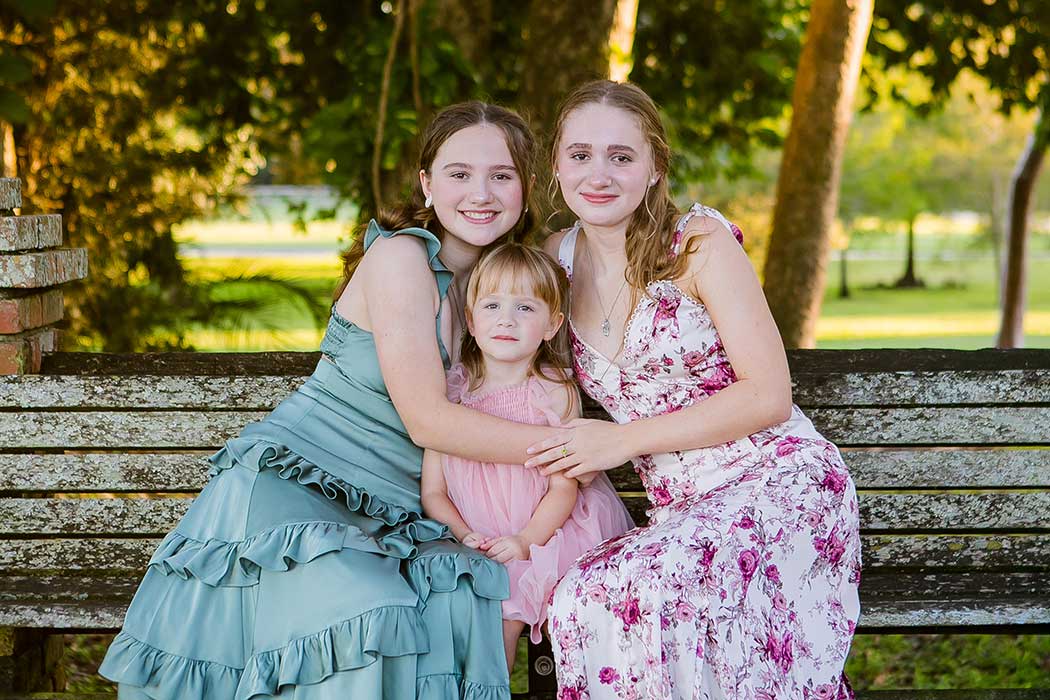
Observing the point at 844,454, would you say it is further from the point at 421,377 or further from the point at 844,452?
the point at 421,377

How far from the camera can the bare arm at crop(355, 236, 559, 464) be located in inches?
114

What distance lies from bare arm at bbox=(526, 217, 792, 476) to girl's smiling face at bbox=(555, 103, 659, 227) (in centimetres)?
22

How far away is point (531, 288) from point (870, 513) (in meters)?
1.09

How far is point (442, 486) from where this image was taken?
119 inches

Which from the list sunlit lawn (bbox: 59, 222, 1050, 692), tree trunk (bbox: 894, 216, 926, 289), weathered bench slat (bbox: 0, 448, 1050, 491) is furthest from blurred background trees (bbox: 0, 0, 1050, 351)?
tree trunk (bbox: 894, 216, 926, 289)

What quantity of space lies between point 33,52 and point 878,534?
17.2ft

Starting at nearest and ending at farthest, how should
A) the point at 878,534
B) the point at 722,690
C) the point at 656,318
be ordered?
the point at 722,690, the point at 656,318, the point at 878,534

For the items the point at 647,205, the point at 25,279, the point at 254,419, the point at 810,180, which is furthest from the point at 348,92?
the point at 647,205

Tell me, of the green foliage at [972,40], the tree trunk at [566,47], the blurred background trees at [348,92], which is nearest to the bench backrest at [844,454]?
the blurred background trees at [348,92]

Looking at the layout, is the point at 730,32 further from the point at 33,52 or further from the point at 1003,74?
the point at 33,52

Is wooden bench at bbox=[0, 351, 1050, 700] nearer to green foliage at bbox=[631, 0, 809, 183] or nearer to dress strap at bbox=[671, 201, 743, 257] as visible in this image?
dress strap at bbox=[671, 201, 743, 257]

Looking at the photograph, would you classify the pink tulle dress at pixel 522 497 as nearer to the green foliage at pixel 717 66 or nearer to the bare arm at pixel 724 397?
the bare arm at pixel 724 397

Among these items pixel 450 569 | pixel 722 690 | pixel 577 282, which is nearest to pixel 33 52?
pixel 577 282

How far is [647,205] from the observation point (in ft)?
9.98
